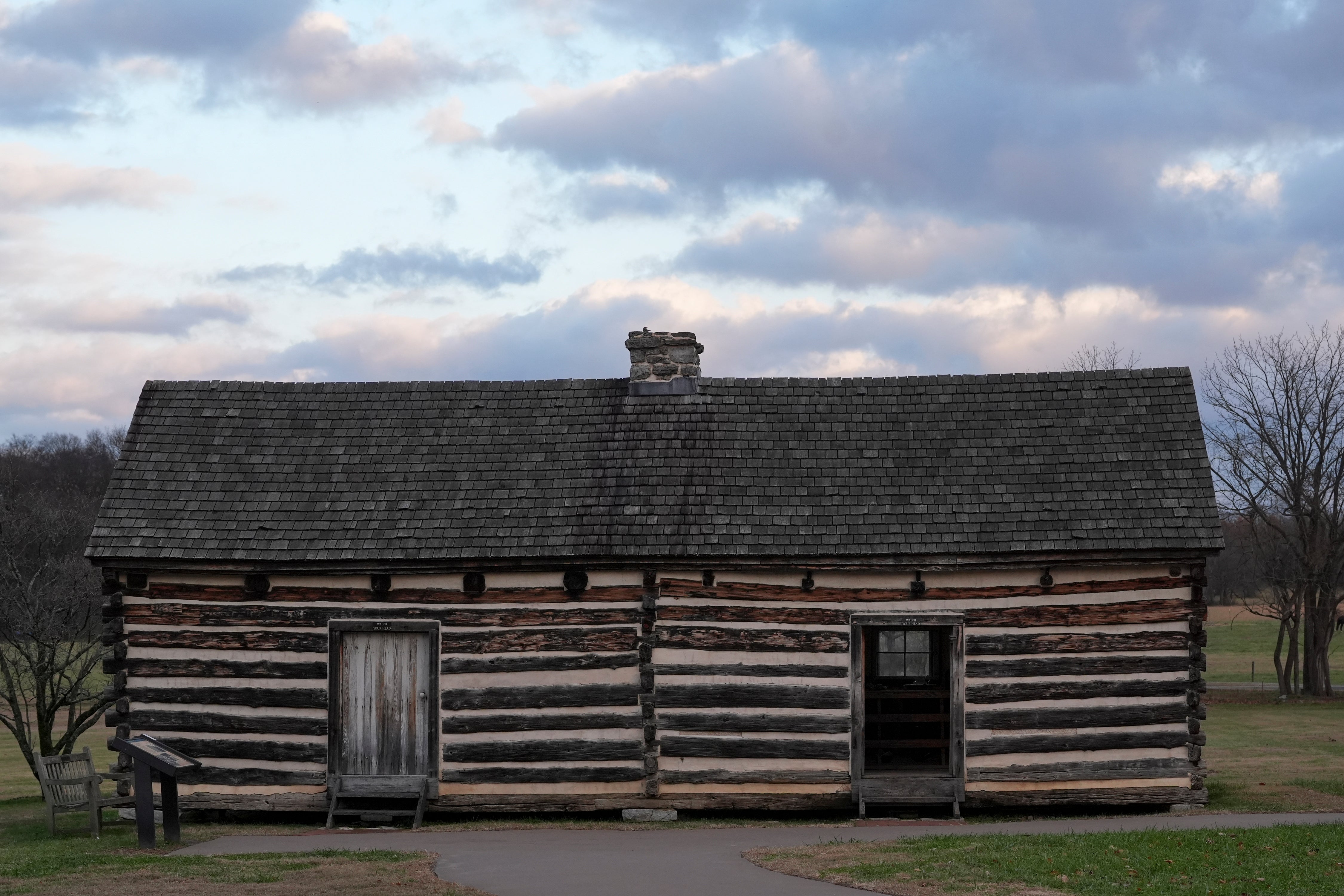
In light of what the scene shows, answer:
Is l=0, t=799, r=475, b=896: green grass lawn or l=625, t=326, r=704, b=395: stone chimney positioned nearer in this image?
l=0, t=799, r=475, b=896: green grass lawn

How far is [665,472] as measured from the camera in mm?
15211

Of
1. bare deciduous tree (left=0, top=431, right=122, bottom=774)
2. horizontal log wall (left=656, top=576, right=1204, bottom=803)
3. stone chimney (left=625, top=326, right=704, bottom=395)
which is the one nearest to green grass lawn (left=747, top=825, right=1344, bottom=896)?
horizontal log wall (left=656, top=576, right=1204, bottom=803)

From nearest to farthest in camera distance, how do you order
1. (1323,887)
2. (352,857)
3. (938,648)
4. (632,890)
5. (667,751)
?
(1323,887), (632,890), (352,857), (667,751), (938,648)

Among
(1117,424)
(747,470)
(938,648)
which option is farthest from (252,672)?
(1117,424)

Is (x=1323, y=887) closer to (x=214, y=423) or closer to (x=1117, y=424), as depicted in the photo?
(x=1117, y=424)

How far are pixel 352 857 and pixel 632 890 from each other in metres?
2.93

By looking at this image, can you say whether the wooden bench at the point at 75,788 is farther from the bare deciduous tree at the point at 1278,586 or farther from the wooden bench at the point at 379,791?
the bare deciduous tree at the point at 1278,586

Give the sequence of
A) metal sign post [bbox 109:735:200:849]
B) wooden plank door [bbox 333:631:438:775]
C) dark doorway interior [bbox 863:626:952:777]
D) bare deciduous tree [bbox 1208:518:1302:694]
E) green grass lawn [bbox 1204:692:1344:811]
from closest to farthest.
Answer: metal sign post [bbox 109:735:200:849] → wooden plank door [bbox 333:631:438:775] → green grass lawn [bbox 1204:692:1344:811] → dark doorway interior [bbox 863:626:952:777] → bare deciduous tree [bbox 1208:518:1302:694]

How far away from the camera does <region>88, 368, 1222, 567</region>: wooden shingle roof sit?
567 inches

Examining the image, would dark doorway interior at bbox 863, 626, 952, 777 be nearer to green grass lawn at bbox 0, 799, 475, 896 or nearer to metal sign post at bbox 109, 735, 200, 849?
green grass lawn at bbox 0, 799, 475, 896

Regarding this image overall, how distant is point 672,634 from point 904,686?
3822 mm

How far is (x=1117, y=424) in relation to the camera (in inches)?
611

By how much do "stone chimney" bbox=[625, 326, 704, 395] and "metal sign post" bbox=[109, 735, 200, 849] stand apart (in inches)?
266

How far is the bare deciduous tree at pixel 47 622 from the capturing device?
17.7 meters
